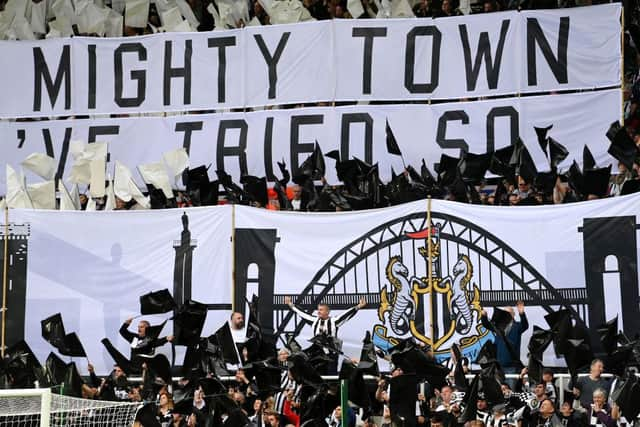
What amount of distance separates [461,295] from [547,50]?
4964mm

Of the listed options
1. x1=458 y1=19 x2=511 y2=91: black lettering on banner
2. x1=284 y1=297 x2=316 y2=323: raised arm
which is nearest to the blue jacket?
x1=284 y1=297 x2=316 y2=323: raised arm

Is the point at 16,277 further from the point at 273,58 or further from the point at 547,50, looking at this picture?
the point at 547,50

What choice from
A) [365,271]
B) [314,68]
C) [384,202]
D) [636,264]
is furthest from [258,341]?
[314,68]

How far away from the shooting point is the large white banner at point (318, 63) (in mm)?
18250

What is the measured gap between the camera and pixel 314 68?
62.7 ft

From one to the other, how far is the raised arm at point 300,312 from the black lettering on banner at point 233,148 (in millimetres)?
3647

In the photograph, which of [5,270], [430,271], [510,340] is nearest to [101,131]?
[5,270]

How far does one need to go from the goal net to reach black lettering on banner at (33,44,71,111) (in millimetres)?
7435

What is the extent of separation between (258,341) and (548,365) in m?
3.28

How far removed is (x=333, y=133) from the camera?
18.8 meters

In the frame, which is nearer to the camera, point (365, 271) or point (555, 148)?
point (365, 271)

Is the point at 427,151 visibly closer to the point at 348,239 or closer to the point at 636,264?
the point at 348,239

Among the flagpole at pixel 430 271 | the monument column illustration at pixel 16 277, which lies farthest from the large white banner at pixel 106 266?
the flagpole at pixel 430 271

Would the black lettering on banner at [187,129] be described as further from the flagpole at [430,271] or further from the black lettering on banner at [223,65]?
the flagpole at [430,271]
